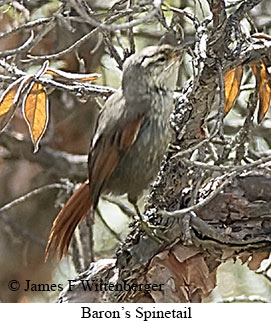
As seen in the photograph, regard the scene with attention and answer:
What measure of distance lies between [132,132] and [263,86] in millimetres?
282

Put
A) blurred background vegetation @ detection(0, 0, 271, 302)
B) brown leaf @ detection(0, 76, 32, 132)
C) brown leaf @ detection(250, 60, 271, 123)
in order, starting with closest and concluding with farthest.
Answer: brown leaf @ detection(0, 76, 32, 132) < brown leaf @ detection(250, 60, 271, 123) < blurred background vegetation @ detection(0, 0, 271, 302)

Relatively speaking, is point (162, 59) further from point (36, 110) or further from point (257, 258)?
point (257, 258)

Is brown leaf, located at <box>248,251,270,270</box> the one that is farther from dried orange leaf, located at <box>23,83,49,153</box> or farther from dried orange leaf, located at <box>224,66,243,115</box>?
dried orange leaf, located at <box>23,83,49,153</box>

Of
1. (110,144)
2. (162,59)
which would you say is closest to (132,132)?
(110,144)

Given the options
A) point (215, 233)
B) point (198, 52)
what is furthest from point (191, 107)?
point (215, 233)

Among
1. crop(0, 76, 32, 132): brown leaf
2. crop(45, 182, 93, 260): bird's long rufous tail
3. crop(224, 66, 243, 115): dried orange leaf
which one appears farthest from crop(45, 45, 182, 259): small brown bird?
crop(0, 76, 32, 132): brown leaf

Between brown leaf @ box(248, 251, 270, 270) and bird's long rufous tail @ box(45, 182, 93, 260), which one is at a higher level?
bird's long rufous tail @ box(45, 182, 93, 260)

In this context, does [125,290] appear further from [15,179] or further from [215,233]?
[15,179]

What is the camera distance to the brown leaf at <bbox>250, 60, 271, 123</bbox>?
155 cm

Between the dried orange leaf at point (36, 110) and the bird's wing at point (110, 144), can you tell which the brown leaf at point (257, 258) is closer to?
the bird's wing at point (110, 144)

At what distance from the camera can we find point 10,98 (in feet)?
4.74

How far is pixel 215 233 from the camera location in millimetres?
1521

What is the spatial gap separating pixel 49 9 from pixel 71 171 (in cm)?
50

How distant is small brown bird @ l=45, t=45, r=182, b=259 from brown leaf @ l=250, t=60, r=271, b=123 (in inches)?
6.4
